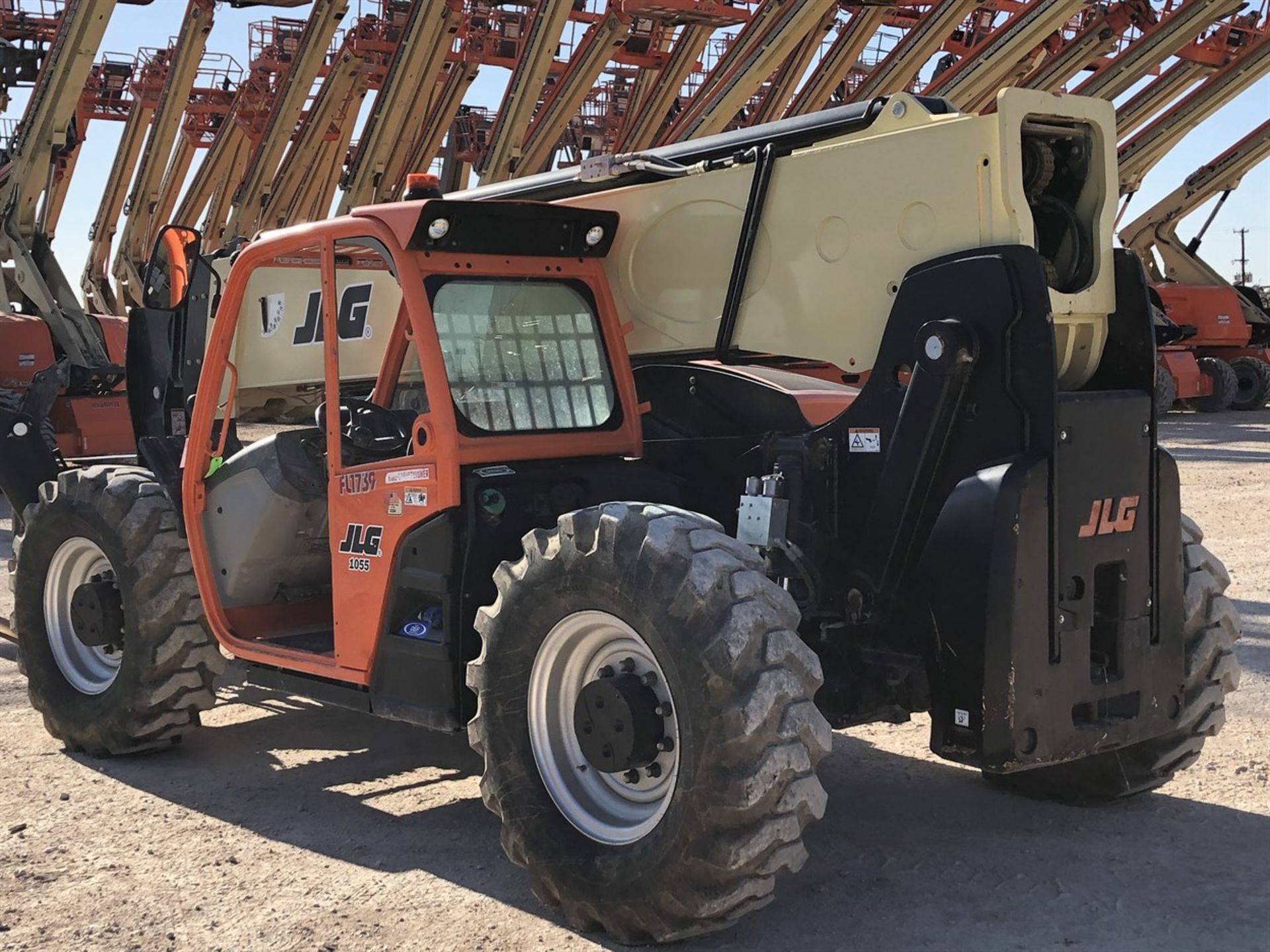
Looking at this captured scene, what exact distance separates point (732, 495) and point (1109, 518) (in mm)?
1306

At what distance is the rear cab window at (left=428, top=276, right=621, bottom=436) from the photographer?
209 inches

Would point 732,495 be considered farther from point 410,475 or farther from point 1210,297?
point 1210,297

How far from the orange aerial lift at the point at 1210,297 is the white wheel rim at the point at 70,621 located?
23.7 metres

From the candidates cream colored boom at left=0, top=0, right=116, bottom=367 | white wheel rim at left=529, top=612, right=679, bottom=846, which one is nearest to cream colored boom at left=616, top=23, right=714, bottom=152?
cream colored boom at left=0, top=0, right=116, bottom=367

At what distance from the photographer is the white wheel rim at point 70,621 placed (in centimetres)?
677

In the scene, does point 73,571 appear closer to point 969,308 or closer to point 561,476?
point 561,476

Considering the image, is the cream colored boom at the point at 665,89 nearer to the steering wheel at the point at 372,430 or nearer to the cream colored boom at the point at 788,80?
the cream colored boom at the point at 788,80

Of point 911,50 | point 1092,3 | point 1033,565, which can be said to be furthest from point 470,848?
point 1092,3

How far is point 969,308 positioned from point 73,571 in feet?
14.3

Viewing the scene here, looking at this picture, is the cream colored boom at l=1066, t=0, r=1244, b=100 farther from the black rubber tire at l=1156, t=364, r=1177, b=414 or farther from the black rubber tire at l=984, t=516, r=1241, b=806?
the black rubber tire at l=984, t=516, r=1241, b=806

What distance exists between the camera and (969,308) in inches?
176

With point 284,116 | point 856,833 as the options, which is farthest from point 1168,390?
point 856,833

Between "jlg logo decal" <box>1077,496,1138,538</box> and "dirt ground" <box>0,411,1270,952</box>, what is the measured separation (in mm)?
1151

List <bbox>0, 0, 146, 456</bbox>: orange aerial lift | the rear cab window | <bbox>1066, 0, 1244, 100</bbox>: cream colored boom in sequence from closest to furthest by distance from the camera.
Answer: the rear cab window → <bbox>0, 0, 146, 456</bbox>: orange aerial lift → <bbox>1066, 0, 1244, 100</bbox>: cream colored boom
